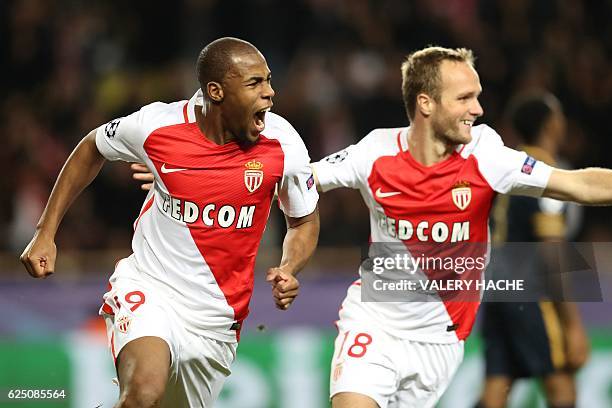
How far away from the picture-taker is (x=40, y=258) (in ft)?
17.1

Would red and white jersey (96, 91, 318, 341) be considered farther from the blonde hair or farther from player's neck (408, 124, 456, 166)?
the blonde hair

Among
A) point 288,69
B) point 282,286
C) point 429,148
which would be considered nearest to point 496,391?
point 429,148

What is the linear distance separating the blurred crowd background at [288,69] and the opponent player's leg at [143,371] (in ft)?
15.9

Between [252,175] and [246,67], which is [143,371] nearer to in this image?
[252,175]

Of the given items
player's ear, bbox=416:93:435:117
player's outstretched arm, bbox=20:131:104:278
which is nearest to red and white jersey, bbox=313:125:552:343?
player's ear, bbox=416:93:435:117

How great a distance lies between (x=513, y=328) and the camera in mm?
7027

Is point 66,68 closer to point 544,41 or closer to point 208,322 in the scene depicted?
point 544,41

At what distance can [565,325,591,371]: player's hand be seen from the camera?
692 centimetres

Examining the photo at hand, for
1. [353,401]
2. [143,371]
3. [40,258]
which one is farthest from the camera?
[353,401]

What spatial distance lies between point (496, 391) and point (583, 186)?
80.0 inches

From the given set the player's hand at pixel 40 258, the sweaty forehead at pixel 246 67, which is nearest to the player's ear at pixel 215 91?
the sweaty forehead at pixel 246 67

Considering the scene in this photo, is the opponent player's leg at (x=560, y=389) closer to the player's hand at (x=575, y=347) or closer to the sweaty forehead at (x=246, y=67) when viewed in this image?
the player's hand at (x=575, y=347)

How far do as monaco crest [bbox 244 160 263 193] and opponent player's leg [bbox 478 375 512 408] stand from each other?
2505 millimetres

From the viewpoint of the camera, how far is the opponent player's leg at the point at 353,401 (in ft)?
17.4
